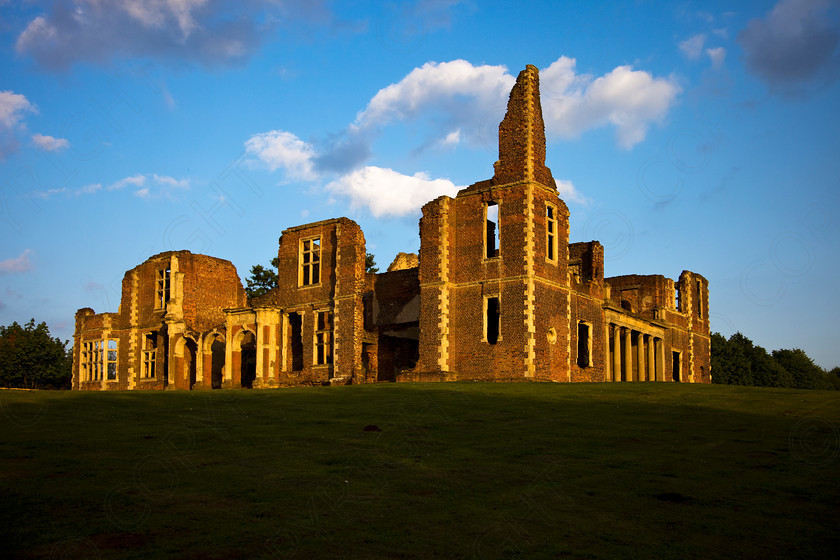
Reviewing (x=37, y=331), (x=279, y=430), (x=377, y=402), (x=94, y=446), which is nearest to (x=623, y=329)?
(x=377, y=402)

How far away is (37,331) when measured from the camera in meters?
65.6

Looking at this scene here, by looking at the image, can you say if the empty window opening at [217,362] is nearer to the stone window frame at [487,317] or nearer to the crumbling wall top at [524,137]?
the stone window frame at [487,317]

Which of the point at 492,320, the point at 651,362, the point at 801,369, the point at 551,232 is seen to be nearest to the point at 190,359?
the point at 492,320

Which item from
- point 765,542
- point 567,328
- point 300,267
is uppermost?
point 300,267

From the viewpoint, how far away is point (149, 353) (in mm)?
53125

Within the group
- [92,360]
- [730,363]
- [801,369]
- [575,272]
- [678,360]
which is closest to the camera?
[575,272]

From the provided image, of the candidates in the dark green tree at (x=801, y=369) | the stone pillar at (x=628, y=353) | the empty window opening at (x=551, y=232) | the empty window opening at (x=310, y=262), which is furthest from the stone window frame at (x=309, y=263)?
the dark green tree at (x=801, y=369)

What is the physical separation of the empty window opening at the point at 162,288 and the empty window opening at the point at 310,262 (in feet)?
38.9

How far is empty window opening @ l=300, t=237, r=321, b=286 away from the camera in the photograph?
147 ft

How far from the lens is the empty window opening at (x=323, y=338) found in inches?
1700

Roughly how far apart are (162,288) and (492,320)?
25792mm

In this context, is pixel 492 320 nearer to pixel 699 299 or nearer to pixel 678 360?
pixel 678 360

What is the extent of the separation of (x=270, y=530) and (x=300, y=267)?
35132mm

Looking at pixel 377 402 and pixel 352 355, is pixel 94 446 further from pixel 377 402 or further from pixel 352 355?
pixel 352 355
